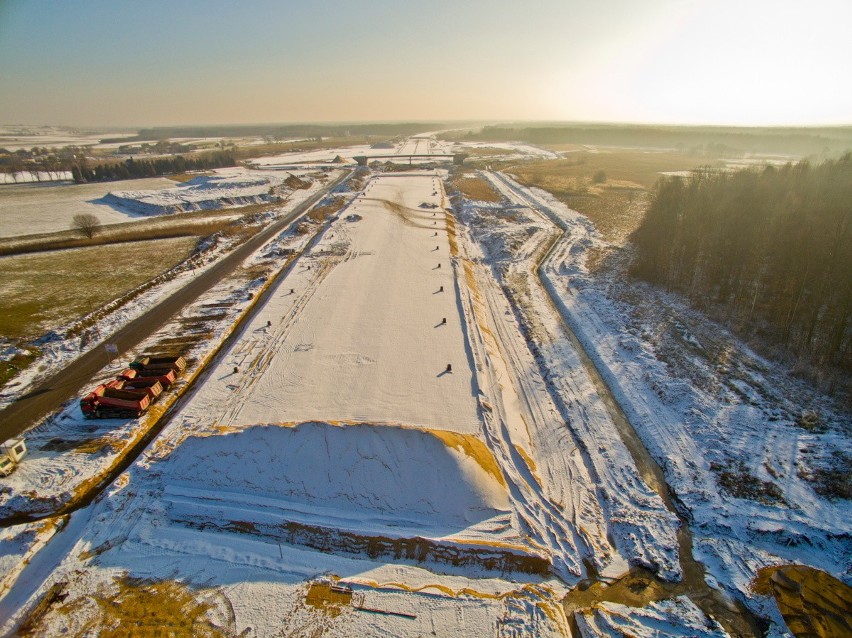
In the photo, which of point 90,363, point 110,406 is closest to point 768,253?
point 110,406

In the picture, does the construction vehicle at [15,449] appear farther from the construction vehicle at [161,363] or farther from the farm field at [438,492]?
the construction vehicle at [161,363]

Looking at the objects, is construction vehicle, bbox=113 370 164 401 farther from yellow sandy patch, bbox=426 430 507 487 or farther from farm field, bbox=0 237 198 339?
yellow sandy patch, bbox=426 430 507 487

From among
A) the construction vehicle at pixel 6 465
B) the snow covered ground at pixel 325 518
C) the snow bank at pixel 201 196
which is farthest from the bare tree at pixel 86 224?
the construction vehicle at pixel 6 465

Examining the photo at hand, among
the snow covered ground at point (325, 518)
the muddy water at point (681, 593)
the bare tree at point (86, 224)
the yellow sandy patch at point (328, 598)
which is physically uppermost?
the bare tree at point (86, 224)

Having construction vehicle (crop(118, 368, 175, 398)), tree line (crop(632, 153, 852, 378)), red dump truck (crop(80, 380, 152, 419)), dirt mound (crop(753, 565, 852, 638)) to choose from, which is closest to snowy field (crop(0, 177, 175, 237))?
construction vehicle (crop(118, 368, 175, 398))

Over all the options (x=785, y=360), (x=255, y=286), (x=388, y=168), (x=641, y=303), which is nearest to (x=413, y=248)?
(x=255, y=286)

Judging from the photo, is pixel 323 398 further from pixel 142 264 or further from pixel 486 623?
pixel 142 264
